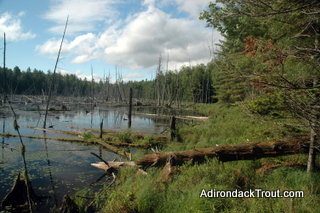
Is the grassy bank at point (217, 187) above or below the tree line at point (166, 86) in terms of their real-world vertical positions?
below

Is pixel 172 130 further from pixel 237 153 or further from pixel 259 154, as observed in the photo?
pixel 259 154

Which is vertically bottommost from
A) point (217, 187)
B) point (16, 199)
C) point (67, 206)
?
point (16, 199)

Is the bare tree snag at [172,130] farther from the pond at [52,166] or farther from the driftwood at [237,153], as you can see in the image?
the driftwood at [237,153]

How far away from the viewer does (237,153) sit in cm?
626

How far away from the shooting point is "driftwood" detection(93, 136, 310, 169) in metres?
6.07

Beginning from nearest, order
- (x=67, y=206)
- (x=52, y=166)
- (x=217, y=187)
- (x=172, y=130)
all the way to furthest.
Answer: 1. (x=217, y=187)
2. (x=67, y=206)
3. (x=52, y=166)
4. (x=172, y=130)

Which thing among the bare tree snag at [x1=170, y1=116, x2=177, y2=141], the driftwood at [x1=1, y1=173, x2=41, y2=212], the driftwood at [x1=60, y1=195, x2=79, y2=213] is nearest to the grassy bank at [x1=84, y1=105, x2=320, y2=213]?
the driftwood at [x1=60, y1=195, x2=79, y2=213]

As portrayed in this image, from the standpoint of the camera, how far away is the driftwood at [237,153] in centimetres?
607

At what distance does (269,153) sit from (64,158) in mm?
8395

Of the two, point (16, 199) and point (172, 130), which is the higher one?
point (172, 130)

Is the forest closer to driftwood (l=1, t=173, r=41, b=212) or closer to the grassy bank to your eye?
the grassy bank

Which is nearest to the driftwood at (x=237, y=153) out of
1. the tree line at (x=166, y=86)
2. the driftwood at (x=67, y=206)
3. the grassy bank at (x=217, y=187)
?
the grassy bank at (x=217, y=187)

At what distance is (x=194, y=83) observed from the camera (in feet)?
193

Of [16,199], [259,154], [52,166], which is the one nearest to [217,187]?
[259,154]
